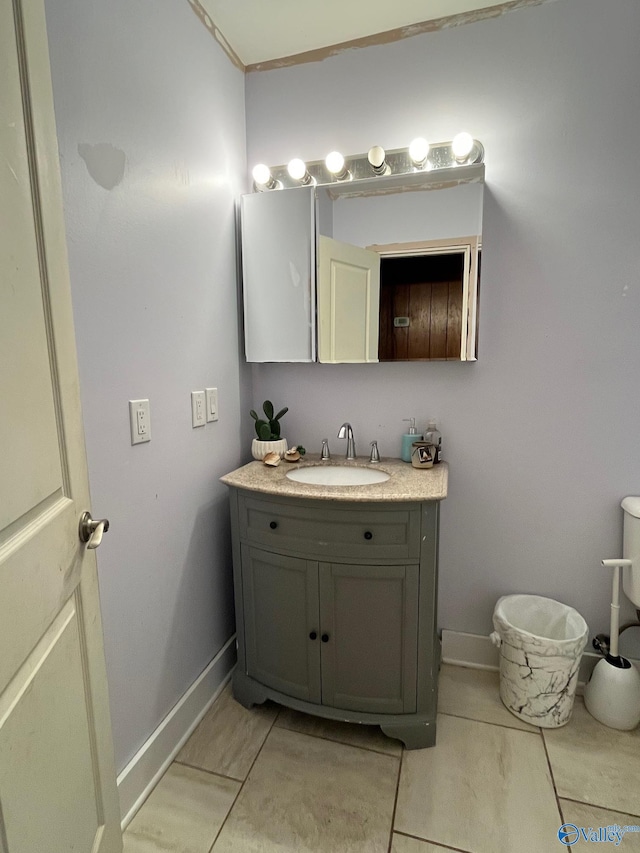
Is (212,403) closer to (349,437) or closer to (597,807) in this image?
(349,437)

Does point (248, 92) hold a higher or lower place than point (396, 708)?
higher

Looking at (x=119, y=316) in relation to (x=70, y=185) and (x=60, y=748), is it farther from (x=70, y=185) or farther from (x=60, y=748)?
(x=60, y=748)

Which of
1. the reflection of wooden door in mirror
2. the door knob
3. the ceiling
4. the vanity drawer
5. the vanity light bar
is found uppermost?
the ceiling

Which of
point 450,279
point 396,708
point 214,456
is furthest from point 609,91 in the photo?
point 396,708

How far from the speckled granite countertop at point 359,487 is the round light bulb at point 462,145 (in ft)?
3.59

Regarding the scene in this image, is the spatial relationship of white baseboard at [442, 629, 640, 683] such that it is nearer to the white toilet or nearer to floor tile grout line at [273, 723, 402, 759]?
the white toilet

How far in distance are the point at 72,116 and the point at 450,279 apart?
3.94 feet

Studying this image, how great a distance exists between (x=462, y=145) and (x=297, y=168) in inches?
23.6

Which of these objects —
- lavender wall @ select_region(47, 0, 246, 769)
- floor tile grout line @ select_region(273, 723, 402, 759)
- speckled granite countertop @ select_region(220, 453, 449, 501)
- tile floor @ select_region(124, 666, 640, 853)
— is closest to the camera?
lavender wall @ select_region(47, 0, 246, 769)

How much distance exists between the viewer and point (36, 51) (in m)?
0.67

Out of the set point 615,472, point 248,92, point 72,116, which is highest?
point 248,92

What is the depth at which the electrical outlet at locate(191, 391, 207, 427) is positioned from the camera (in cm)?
147

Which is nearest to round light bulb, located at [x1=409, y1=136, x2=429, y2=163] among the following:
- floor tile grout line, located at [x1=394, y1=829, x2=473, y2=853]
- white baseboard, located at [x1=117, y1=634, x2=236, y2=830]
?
white baseboard, located at [x1=117, y1=634, x2=236, y2=830]

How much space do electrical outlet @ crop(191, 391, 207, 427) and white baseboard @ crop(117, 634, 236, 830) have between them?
91 cm
